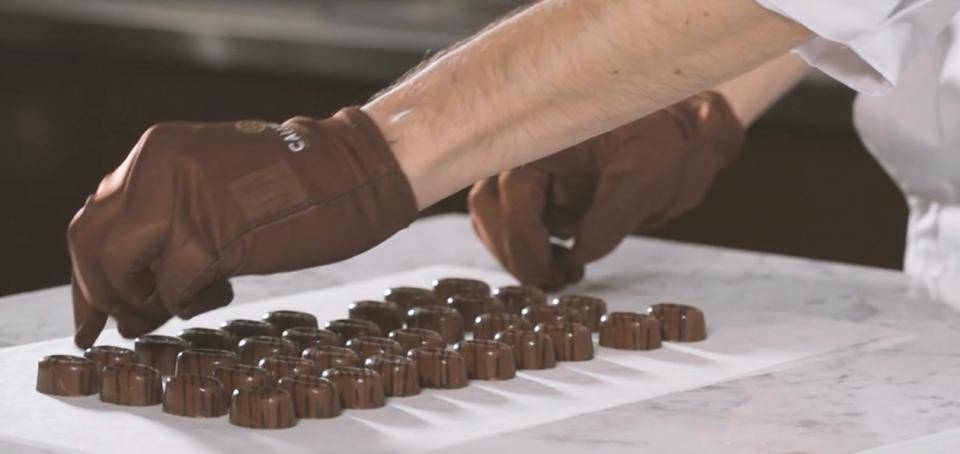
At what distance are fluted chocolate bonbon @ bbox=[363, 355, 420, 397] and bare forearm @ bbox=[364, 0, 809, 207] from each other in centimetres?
13

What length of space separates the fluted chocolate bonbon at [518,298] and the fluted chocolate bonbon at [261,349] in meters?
0.24

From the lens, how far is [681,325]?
51.3 inches

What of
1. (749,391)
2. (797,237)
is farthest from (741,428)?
(797,237)

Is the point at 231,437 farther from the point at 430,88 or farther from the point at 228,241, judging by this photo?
the point at 430,88

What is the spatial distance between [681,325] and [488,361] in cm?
20

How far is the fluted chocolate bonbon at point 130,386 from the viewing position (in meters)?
1.08

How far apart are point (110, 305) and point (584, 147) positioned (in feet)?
1.59

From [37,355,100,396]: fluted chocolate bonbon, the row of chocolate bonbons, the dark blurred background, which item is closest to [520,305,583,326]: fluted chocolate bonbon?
the row of chocolate bonbons

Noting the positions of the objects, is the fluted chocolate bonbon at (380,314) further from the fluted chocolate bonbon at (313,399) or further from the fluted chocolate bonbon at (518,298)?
the fluted chocolate bonbon at (313,399)

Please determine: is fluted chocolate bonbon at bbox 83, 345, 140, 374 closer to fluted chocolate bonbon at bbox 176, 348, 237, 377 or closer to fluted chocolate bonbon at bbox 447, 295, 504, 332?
fluted chocolate bonbon at bbox 176, 348, 237, 377

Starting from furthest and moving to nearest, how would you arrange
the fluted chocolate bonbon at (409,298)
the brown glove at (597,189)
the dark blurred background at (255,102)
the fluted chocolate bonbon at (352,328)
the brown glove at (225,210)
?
the dark blurred background at (255,102) → the brown glove at (597,189) → the fluted chocolate bonbon at (409,298) → the fluted chocolate bonbon at (352,328) → the brown glove at (225,210)

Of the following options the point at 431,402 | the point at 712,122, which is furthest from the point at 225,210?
the point at 712,122

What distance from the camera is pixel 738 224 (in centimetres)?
262

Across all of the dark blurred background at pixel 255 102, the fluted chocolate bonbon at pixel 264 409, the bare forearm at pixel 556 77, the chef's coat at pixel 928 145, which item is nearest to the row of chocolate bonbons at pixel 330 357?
the fluted chocolate bonbon at pixel 264 409
